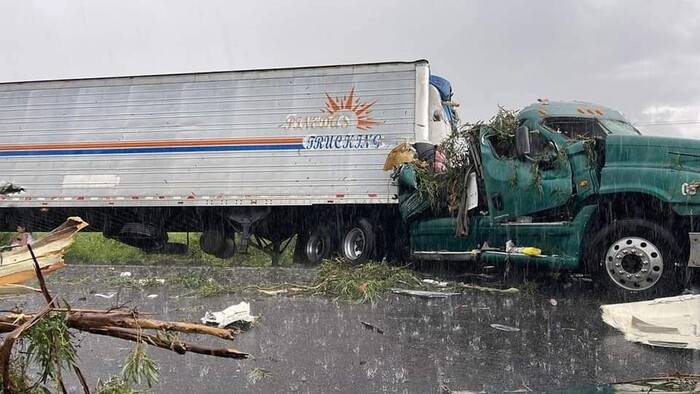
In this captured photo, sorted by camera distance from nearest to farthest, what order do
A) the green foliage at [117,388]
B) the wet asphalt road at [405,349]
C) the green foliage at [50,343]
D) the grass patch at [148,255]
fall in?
the green foliage at [50,343], the green foliage at [117,388], the wet asphalt road at [405,349], the grass patch at [148,255]

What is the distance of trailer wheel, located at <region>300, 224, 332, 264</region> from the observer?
1259 cm

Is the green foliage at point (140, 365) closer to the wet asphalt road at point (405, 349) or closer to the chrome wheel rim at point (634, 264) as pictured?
the wet asphalt road at point (405, 349)

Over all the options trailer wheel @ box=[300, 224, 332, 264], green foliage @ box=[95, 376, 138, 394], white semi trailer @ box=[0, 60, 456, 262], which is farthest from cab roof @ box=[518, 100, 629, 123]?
green foliage @ box=[95, 376, 138, 394]

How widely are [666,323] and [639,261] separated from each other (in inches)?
71.2

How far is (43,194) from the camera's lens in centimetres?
1452

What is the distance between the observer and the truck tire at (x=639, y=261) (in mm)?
7309

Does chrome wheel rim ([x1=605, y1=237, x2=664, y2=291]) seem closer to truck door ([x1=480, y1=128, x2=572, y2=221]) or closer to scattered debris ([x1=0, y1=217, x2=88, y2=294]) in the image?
truck door ([x1=480, y1=128, x2=572, y2=221])

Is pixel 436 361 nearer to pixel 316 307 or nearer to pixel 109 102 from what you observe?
pixel 316 307

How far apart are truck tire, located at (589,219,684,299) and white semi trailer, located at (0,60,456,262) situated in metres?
4.81

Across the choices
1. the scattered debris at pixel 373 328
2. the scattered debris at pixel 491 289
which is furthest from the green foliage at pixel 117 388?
the scattered debris at pixel 491 289

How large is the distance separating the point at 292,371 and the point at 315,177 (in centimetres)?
791

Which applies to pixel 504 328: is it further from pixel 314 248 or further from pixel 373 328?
pixel 314 248

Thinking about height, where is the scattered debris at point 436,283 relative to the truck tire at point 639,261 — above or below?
below

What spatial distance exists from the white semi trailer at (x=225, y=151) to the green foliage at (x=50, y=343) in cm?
934
